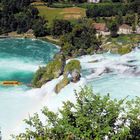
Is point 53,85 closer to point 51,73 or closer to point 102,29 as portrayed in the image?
point 51,73

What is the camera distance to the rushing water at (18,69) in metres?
45.1

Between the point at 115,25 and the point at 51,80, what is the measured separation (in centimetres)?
4065

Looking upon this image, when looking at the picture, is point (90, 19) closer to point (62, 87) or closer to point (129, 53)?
point (129, 53)

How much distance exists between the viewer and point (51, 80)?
2124 inches

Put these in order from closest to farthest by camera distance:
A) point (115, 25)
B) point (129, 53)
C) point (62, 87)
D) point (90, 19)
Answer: point (62, 87) < point (129, 53) < point (115, 25) < point (90, 19)

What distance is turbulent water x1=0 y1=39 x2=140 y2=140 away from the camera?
143ft

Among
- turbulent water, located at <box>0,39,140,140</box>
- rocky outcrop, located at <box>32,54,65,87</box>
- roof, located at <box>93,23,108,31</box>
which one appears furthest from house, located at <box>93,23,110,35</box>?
rocky outcrop, located at <box>32,54,65,87</box>

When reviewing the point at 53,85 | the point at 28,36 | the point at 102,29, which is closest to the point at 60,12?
the point at 28,36

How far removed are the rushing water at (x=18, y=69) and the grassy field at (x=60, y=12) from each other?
1536cm

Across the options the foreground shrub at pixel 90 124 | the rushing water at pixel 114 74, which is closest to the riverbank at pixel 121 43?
the rushing water at pixel 114 74

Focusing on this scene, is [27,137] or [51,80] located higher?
[27,137]

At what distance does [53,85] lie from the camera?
167 ft

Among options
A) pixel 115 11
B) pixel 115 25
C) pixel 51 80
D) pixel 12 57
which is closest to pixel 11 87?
pixel 51 80

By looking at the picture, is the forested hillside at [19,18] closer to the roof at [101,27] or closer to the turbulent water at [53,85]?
the roof at [101,27]
